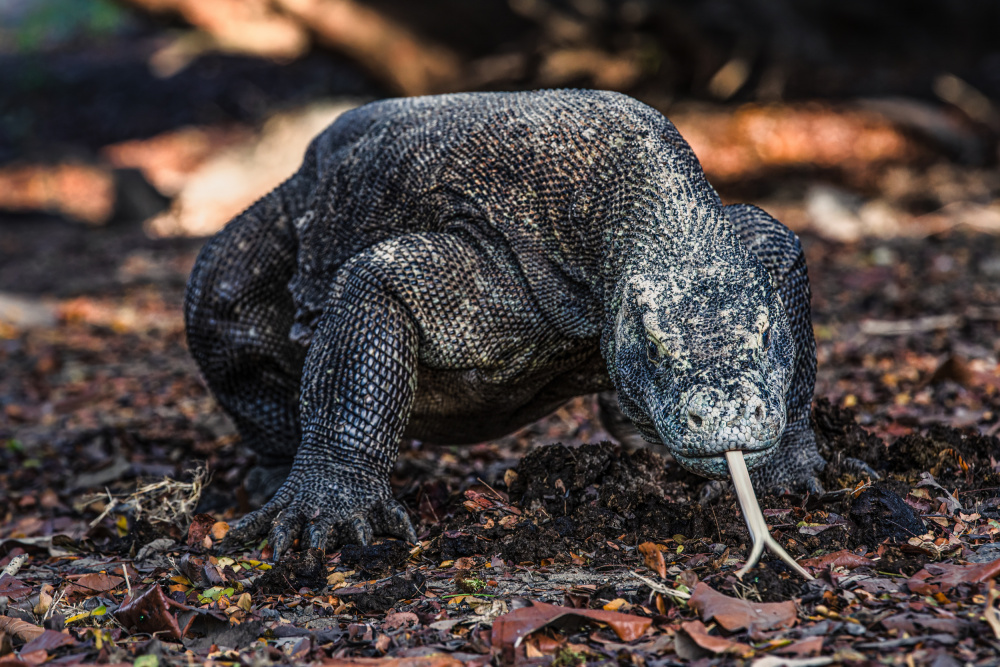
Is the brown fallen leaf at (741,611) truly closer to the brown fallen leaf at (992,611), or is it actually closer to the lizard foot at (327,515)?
the brown fallen leaf at (992,611)

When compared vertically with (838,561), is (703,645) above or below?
below

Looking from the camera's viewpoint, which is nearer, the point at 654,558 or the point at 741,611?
the point at 741,611

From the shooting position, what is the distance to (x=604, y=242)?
3.56 m

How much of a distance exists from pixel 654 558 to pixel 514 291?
1233 millimetres

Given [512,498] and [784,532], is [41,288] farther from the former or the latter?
[784,532]

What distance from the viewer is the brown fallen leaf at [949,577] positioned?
2.75 meters

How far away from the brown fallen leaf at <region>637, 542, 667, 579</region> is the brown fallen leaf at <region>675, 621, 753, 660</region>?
1.35 feet

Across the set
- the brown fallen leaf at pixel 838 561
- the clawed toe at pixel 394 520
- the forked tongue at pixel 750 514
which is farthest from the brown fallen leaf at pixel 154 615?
the brown fallen leaf at pixel 838 561

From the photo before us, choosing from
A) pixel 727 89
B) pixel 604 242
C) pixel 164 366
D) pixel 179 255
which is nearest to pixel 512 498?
pixel 604 242

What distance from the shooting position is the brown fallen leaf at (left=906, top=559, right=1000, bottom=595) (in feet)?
9.01

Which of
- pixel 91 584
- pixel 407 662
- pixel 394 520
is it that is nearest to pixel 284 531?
pixel 394 520

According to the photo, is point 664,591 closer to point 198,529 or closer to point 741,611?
point 741,611

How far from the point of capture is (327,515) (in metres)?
3.69

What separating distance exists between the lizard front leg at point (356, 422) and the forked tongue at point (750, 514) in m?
1.43
